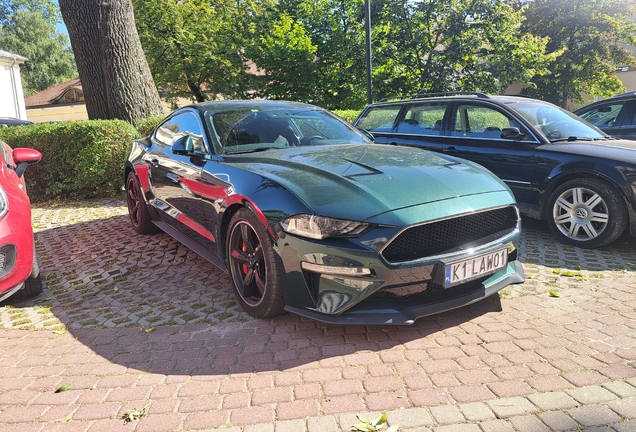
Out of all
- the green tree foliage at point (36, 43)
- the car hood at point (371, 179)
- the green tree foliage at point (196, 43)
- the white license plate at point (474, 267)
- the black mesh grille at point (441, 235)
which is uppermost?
the green tree foliage at point (36, 43)

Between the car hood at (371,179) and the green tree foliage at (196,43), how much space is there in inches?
775

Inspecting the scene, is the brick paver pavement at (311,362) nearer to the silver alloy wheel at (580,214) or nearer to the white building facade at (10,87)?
the silver alloy wheel at (580,214)

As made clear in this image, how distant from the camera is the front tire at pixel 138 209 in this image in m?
5.88

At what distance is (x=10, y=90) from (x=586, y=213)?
36.1 m

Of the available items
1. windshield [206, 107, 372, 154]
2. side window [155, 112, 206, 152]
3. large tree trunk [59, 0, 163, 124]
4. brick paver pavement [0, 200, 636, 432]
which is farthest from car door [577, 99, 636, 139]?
large tree trunk [59, 0, 163, 124]

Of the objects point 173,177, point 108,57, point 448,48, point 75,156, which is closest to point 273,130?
point 173,177

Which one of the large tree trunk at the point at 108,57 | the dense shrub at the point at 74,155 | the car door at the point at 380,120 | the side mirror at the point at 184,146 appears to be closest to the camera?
the side mirror at the point at 184,146

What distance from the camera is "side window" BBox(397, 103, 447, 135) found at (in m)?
6.56

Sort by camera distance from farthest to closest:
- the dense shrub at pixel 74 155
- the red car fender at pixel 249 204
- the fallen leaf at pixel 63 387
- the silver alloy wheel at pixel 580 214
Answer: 1. the dense shrub at pixel 74 155
2. the silver alloy wheel at pixel 580 214
3. the red car fender at pixel 249 204
4. the fallen leaf at pixel 63 387

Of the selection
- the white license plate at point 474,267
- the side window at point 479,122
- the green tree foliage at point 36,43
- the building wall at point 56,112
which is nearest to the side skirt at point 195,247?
the white license plate at point 474,267

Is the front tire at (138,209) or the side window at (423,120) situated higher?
the side window at (423,120)

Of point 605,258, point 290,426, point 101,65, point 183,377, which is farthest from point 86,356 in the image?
point 101,65

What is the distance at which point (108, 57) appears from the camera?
9555 mm

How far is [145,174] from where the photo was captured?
5.55 m
